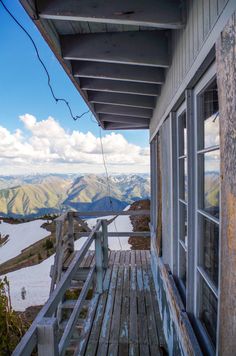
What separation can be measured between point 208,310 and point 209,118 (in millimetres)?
1055

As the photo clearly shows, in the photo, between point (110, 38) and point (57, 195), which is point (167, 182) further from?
point (57, 195)

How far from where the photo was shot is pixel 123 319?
3.07 meters

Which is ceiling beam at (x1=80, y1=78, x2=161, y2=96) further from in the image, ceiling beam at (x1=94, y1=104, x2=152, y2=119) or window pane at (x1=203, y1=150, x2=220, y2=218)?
window pane at (x1=203, y1=150, x2=220, y2=218)

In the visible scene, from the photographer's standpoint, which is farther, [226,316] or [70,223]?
[70,223]

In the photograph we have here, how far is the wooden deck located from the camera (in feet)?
8.39

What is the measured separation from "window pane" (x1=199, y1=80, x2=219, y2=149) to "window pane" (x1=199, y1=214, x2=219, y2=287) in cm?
43

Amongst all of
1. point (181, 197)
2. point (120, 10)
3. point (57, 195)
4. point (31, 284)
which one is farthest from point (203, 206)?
point (57, 195)

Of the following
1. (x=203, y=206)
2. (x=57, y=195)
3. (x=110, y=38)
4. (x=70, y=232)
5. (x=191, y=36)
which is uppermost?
(x=110, y=38)

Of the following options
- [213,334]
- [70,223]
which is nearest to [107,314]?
[213,334]

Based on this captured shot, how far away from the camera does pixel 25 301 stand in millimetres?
6980

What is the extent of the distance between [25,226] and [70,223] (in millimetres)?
7060

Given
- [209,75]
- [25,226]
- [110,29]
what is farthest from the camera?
[25,226]

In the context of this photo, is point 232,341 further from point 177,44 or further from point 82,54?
point 82,54

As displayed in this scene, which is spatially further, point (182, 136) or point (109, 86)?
point (109, 86)
